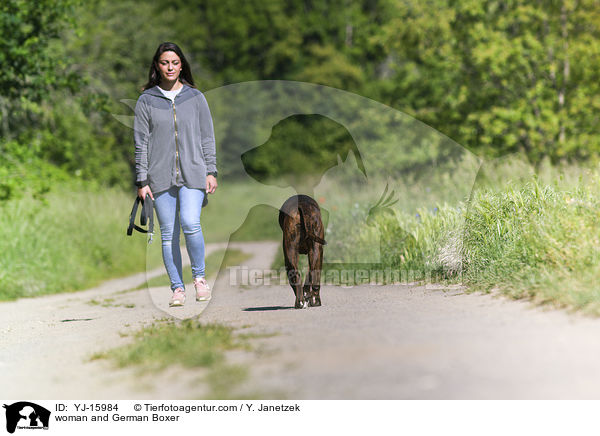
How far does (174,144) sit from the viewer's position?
17.4 ft

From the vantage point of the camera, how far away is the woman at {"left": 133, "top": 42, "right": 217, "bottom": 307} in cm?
530

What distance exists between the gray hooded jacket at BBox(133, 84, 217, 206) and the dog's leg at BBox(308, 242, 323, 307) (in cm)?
104

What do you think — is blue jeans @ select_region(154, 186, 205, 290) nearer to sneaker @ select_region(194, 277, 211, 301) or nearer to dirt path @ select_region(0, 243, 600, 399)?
sneaker @ select_region(194, 277, 211, 301)

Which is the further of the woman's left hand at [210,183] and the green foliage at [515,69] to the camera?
the green foliage at [515,69]

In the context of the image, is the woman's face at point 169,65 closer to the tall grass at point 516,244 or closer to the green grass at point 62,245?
the tall grass at point 516,244

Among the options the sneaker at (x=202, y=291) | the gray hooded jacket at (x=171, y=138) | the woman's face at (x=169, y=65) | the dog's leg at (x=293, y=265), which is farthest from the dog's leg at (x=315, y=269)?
the woman's face at (x=169, y=65)

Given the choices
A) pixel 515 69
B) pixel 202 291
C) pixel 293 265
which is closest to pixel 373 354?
pixel 293 265

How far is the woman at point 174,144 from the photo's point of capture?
17.4 ft

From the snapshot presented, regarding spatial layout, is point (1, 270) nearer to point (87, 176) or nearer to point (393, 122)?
point (393, 122)

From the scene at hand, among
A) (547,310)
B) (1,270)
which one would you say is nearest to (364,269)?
(547,310)

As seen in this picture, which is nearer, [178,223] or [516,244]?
[178,223]
